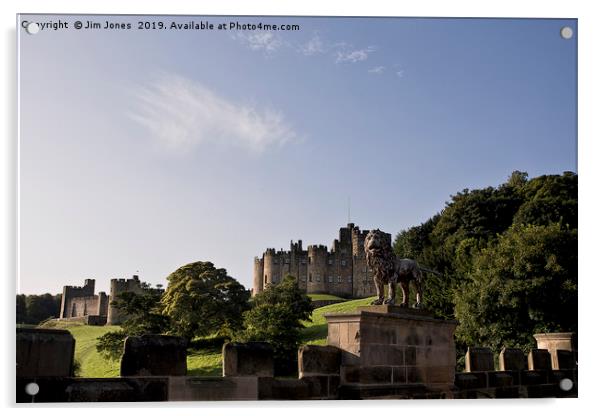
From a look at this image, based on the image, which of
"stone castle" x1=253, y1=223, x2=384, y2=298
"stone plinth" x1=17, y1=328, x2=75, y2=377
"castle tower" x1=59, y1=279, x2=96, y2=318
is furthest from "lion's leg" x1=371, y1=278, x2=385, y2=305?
"stone castle" x1=253, y1=223, x2=384, y2=298

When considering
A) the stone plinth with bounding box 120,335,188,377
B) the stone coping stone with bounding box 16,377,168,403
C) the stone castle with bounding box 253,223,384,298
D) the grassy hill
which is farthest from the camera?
the stone castle with bounding box 253,223,384,298

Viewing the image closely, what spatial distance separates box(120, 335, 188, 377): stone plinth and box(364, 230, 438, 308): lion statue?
3.04m

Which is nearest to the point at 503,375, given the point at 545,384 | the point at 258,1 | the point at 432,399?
the point at 545,384

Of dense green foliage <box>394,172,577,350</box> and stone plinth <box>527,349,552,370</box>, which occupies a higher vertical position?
dense green foliage <box>394,172,577,350</box>

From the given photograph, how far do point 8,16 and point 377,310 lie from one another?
5645mm

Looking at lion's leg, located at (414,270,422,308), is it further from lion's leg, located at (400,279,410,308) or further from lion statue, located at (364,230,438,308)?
lion's leg, located at (400,279,410,308)

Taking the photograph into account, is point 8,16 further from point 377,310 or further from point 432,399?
point 432,399

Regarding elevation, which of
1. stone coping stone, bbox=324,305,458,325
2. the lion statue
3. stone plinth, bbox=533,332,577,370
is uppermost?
the lion statue

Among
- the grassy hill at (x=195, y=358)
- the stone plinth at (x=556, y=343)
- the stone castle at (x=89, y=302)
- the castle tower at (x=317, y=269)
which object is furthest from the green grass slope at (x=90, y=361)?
the castle tower at (x=317, y=269)

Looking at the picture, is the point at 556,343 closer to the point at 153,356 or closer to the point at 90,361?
the point at 153,356

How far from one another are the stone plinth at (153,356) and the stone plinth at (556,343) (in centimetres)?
839

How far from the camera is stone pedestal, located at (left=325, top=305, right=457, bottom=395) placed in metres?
8.43

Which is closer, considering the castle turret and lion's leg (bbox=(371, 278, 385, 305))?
lion's leg (bbox=(371, 278, 385, 305))
